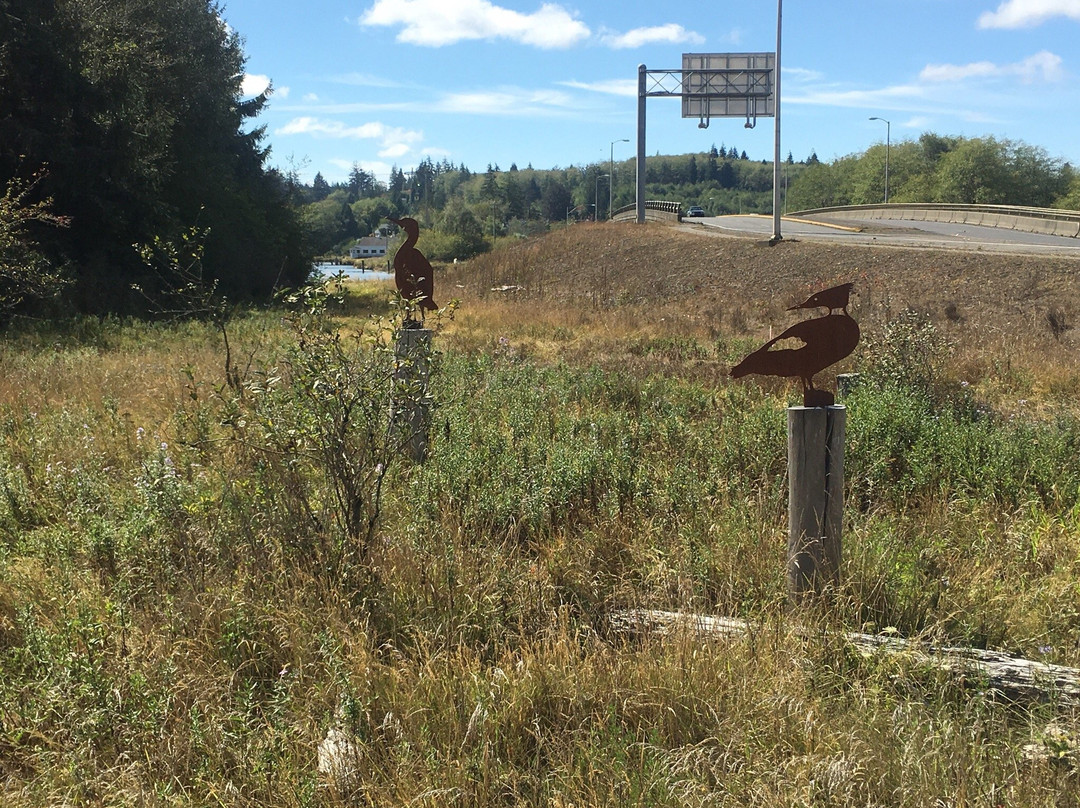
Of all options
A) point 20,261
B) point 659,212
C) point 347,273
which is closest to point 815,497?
point 347,273

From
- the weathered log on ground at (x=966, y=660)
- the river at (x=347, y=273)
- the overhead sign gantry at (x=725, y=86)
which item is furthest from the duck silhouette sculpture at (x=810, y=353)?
the overhead sign gantry at (x=725, y=86)

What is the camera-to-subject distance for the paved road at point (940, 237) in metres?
21.9

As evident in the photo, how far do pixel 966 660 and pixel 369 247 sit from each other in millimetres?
161214

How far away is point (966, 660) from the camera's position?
3.65 meters

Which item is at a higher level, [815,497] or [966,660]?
[815,497]

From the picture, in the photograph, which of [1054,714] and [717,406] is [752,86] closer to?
[717,406]

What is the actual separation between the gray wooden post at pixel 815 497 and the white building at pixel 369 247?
5976 inches

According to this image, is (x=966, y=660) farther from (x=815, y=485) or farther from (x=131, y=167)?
(x=131, y=167)

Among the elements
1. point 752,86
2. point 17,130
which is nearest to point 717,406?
point 17,130

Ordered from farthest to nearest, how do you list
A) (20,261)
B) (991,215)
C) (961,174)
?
(961,174) < (991,215) < (20,261)

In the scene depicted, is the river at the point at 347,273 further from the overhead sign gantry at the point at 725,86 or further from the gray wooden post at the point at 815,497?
the overhead sign gantry at the point at 725,86

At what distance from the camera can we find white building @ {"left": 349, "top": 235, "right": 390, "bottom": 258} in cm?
15425

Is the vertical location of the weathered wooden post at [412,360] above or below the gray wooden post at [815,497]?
above

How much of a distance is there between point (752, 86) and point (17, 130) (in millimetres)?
30640
